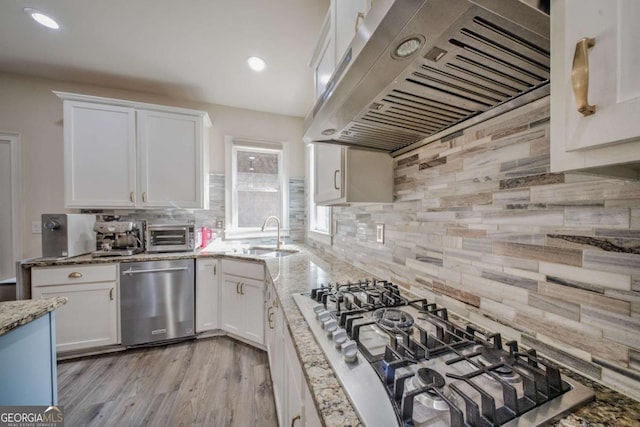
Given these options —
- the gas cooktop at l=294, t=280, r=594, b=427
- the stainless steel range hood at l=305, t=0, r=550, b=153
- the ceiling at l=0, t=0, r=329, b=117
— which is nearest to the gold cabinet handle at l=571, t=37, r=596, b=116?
the stainless steel range hood at l=305, t=0, r=550, b=153

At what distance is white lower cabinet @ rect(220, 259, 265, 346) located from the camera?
1.99 m

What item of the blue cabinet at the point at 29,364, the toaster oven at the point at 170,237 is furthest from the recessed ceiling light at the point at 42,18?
the blue cabinet at the point at 29,364

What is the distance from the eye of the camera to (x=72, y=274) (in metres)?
1.88

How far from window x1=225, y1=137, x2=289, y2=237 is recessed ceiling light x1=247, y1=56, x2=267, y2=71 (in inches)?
37.0

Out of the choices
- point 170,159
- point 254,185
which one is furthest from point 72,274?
point 254,185

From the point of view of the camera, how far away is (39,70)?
2.14 metres

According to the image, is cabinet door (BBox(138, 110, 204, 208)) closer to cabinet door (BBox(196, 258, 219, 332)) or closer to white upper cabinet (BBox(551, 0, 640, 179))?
cabinet door (BBox(196, 258, 219, 332))

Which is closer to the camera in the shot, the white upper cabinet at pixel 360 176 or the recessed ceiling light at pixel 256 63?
the white upper cabinet at pixel 360 176

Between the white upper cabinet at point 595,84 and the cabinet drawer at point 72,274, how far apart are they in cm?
→ 276

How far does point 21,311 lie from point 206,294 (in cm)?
132

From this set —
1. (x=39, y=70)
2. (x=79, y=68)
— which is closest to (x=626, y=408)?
(x=79, y=68)

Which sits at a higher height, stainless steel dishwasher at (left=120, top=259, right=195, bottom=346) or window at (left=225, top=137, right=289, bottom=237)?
window at (left=225, top=137, right=289, bottom=237)

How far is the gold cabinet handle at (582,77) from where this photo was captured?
32cm

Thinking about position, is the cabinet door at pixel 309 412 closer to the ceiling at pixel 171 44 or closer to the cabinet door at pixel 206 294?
the cabinet door at pixel 206 294
